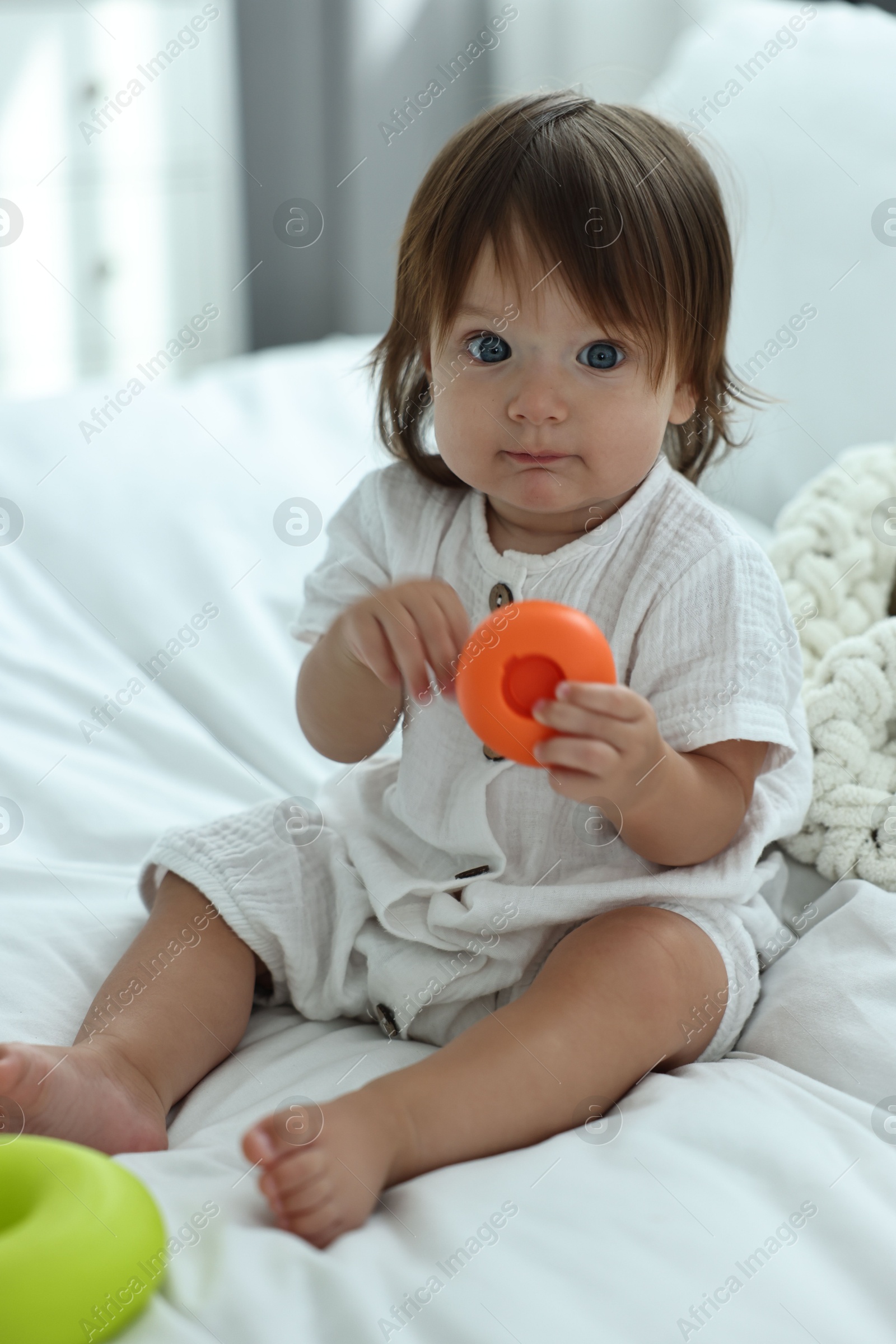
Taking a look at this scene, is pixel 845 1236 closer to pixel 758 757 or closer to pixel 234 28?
pixel 758 757

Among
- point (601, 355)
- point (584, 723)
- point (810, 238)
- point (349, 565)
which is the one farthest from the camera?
point (810, 238)

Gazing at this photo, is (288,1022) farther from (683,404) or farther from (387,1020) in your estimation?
(683,404)

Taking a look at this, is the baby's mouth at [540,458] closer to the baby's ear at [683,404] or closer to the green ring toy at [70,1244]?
the baby's ear at [683,404]

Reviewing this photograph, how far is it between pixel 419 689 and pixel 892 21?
105 centimetres

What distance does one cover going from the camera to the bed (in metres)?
0.52

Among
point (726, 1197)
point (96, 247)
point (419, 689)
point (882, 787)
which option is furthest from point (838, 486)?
point (96, 247)

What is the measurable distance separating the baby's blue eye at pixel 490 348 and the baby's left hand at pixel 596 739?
8.8 inches

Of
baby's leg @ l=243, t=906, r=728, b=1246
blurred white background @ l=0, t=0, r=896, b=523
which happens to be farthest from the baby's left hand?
blurred white background @ l=0, t=0, r=896, b=523

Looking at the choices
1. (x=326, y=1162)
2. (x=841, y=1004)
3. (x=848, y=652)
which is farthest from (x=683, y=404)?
(x=326, y=1162)

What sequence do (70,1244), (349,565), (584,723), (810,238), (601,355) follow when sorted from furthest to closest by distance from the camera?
(810,238), (349,565), (601,355), (584,723), (70,1244)

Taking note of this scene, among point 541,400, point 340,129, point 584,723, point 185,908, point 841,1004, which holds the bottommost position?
point 841,1004

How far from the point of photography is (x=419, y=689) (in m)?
0.67

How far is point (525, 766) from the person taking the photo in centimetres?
77

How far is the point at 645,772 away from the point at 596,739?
0.05 meters
